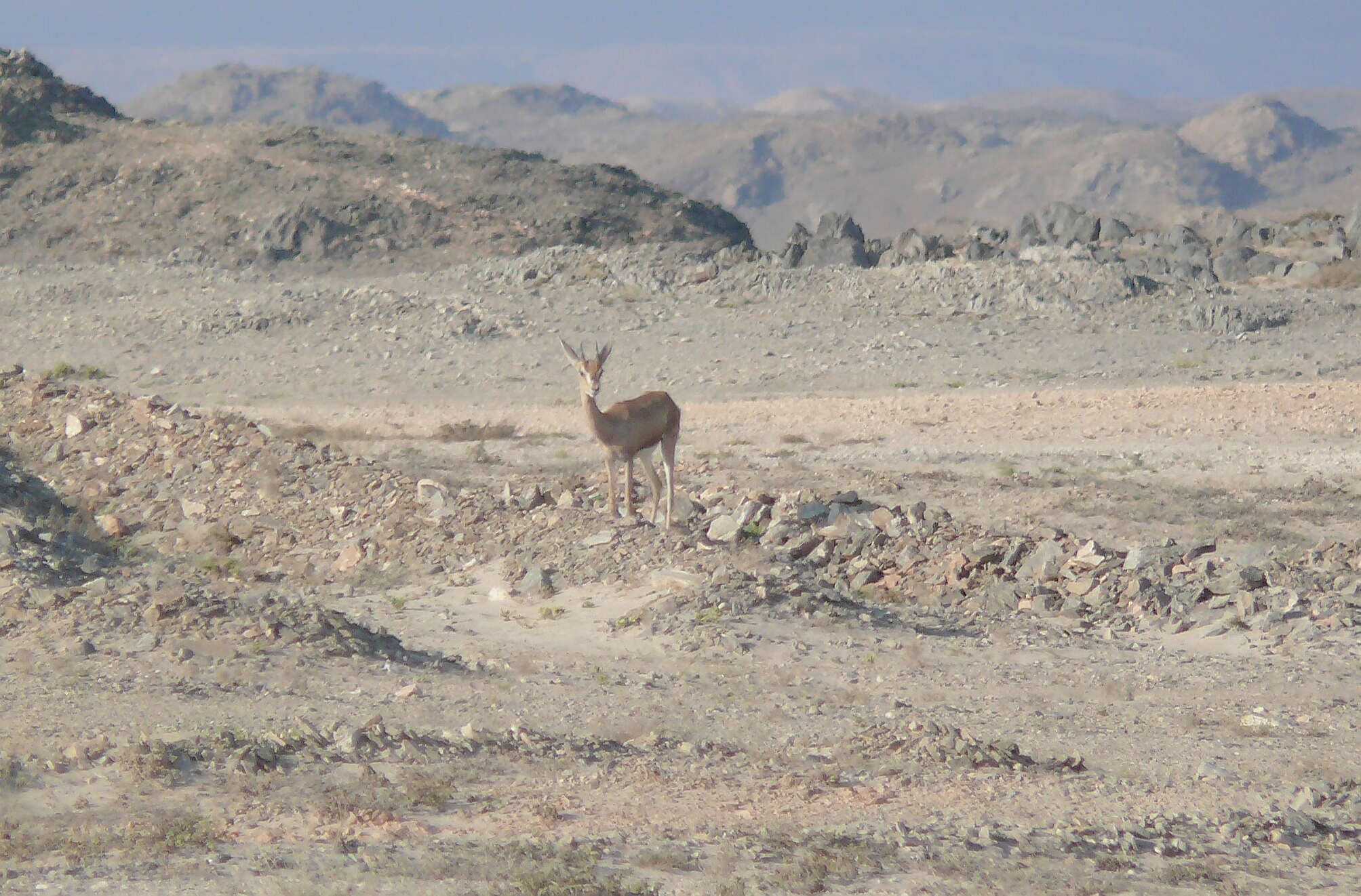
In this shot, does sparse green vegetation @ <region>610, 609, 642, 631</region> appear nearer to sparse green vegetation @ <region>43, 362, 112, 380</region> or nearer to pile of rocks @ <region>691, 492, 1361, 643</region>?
pile of rocks @ <region>691, 492, 1361, 643</region>

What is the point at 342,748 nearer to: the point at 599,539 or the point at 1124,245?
the point at 599,539

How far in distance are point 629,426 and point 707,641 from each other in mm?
2676

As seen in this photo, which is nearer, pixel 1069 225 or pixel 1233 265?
pixel 1233 265

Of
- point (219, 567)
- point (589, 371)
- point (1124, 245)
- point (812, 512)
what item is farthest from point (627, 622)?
point (1124, 245)

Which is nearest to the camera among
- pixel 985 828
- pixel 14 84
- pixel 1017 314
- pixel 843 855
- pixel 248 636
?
pixel 843 855

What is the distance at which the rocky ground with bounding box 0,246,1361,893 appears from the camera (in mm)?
6559

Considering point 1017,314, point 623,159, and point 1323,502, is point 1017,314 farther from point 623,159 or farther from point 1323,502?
point 623,159

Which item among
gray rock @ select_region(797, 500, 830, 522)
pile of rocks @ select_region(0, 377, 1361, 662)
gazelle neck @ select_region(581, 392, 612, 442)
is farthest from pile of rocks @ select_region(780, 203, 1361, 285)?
gazelle neck @ select_region(581, 392, 612, 442)

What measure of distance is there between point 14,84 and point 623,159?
12297 centimetres

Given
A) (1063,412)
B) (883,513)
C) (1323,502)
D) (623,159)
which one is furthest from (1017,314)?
(623,159)

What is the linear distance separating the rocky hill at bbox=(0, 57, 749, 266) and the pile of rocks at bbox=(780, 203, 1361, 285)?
6703 millimetres

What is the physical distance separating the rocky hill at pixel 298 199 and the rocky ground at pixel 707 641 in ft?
61.1

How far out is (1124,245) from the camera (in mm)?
42312

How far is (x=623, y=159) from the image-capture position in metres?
171
